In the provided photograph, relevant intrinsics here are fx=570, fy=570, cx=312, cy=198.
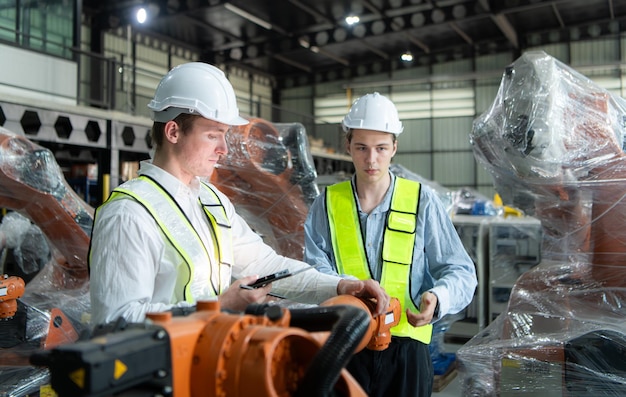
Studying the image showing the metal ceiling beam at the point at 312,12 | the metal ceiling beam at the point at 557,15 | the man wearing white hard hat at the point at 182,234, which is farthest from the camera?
the metal ceiling beam at the point at 557,15

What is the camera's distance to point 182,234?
5.43 feet

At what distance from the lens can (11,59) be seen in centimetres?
845

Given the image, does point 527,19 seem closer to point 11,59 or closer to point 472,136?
point 11,59

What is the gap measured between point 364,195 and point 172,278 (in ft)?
4.31

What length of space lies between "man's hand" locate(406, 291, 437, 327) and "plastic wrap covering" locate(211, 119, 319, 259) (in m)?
1.94

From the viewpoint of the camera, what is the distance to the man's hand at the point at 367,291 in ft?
6.40

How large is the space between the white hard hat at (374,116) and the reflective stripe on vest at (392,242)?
291 millimetres

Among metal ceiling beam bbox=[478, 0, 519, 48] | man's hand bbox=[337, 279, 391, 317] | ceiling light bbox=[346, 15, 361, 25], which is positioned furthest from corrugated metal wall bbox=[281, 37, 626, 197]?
man's hand bbox=[337, 279, 391, 317]

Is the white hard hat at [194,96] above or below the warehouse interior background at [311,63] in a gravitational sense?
below

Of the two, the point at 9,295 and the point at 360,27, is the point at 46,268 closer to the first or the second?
the point at 9,295

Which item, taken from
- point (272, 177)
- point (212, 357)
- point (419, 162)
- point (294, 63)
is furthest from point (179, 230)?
point (294, 63)

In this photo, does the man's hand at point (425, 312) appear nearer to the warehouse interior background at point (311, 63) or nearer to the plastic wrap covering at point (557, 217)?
the plastic wrap covering at point (557, 217)

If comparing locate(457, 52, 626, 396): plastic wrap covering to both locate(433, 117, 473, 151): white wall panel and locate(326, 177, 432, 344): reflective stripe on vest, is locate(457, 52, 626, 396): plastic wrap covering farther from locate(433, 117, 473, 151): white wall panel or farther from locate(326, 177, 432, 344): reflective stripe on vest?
locate(433, 117, 473, 151): white wall panel

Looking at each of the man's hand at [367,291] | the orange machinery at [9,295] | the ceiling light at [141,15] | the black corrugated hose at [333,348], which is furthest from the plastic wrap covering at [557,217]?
the ceiling light at [141,15]
